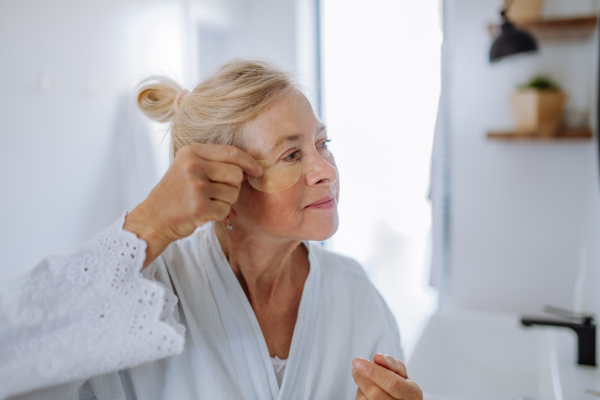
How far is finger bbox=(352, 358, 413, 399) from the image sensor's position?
813 mm

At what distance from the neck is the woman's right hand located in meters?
0.28

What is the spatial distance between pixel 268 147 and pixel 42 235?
940 mm

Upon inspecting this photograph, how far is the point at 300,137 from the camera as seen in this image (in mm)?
947

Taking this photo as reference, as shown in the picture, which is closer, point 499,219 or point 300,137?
point 300,137

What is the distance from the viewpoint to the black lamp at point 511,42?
1.75 meters

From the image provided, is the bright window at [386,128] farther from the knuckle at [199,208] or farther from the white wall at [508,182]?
the knuckle at [199,208]

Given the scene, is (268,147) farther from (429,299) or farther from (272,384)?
(429,299)

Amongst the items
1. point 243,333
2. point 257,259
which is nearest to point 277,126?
point 257,259

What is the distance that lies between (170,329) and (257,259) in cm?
41

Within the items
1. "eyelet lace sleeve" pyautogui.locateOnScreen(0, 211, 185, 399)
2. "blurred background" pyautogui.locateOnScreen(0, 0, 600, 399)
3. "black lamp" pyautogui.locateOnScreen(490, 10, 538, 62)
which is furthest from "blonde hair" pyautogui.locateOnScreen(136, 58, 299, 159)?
"black lamp" pyautogui.locateOnScreen(490, 10, 538, 62)

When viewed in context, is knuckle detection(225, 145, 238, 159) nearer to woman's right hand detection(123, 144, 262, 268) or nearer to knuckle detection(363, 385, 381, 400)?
woman's right hand detection(123, 144, 262, 268)

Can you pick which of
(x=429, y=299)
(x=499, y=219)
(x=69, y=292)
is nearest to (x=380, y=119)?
(x=499, y=219)

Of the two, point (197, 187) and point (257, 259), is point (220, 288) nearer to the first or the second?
point (257, 259)

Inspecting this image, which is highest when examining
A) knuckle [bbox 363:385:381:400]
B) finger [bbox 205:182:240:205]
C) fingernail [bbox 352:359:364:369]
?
finger [bbox 205:182:240:205]
